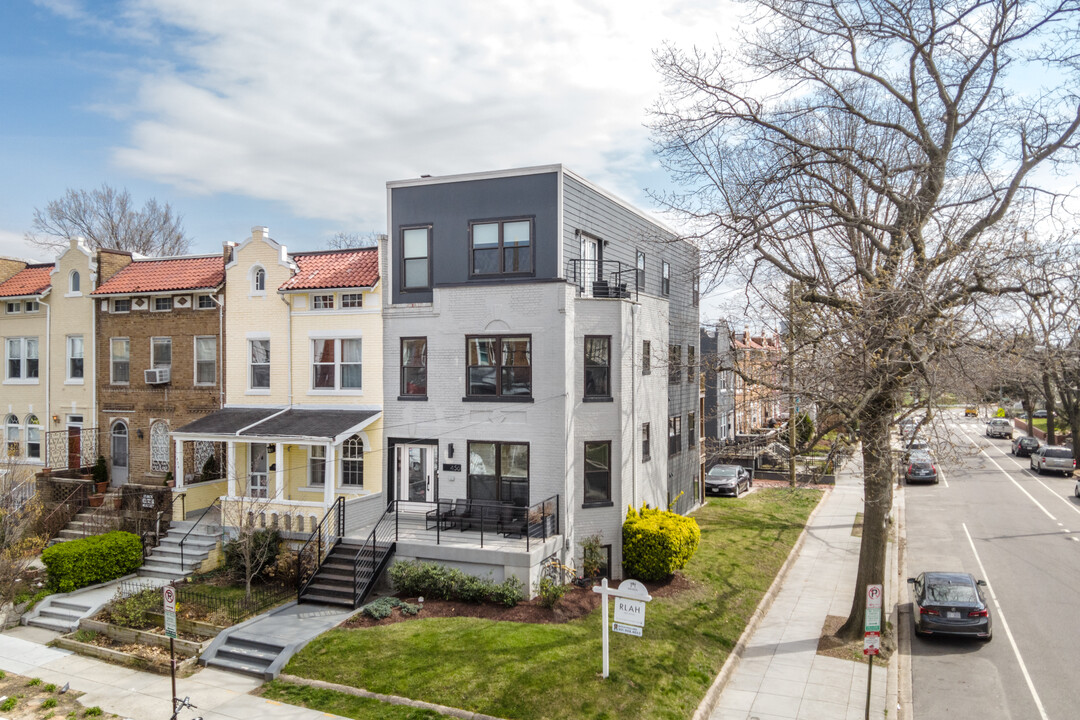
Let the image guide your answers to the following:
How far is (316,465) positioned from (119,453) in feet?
28.3

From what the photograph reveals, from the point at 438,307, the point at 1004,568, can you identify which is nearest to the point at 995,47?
the point at 438,307

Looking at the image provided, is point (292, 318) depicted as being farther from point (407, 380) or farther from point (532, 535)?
point (532, 535)

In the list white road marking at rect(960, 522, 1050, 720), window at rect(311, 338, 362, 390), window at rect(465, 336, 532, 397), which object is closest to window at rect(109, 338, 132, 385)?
window at rect(311, 338, 362, 390)

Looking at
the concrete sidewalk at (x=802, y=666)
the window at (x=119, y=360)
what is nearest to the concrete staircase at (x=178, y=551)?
the window at (x=119, y=360)

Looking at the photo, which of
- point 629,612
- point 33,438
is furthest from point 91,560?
point 629,612

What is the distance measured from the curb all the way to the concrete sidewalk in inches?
3.9

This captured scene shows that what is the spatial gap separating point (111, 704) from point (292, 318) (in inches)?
472

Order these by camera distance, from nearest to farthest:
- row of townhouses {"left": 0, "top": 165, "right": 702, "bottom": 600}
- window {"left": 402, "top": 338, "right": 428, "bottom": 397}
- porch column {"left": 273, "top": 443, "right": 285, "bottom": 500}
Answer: row of townhouses {"left": 0, "top": 165, "right": 702, "bottom": 600} < porch column {"left": 273, "top": 443, "right": 285, "bottom": 500} < window {"left": 402, "top": 338, "right": 428, "bottom": 397}

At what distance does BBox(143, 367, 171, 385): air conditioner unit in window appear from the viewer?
23.8 meters

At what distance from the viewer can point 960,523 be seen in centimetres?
2964

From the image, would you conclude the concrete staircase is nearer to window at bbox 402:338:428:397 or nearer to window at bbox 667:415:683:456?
window at bbox 402:338:428:397

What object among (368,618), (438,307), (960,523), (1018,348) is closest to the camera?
(1018,348)

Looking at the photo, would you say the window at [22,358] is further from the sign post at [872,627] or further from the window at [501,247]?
the sign post at [872,627]

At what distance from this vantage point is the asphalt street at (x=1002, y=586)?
13.7m
